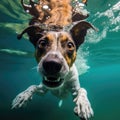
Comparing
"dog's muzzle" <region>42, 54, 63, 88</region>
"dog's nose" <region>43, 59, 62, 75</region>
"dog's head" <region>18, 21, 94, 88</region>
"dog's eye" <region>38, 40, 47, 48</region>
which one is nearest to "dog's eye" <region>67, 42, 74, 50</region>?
"dog's head" <region>18, 21, 94, 88</region>

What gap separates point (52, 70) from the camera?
5824 millimetres

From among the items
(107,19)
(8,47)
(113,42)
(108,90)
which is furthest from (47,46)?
(108,90)

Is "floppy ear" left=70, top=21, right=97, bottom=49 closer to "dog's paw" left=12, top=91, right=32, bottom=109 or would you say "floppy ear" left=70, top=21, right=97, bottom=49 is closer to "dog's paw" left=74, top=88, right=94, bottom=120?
"dog's paw" left=74, top=88, right=94, bottom=120

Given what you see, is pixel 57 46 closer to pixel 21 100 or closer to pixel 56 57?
pixel 56 57

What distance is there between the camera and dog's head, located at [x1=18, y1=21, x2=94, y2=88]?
5762mm

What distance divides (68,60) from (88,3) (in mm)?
7262

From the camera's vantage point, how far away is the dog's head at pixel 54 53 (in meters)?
5.76

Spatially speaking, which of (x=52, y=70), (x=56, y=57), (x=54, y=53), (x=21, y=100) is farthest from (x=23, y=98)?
(x=56, y=57)

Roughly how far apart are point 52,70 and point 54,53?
0.40 m

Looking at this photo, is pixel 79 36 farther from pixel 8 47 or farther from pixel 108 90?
pixel 108 90

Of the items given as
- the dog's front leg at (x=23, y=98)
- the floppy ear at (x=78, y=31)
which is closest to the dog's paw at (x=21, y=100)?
the dog's front leg at (x=23, y=98)

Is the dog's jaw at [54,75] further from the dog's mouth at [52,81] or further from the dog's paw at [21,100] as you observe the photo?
the dog's paw at [21,100]

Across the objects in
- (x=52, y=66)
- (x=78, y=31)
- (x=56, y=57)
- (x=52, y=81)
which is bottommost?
(x=52, y=81)

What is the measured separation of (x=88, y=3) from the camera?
1318 cm
